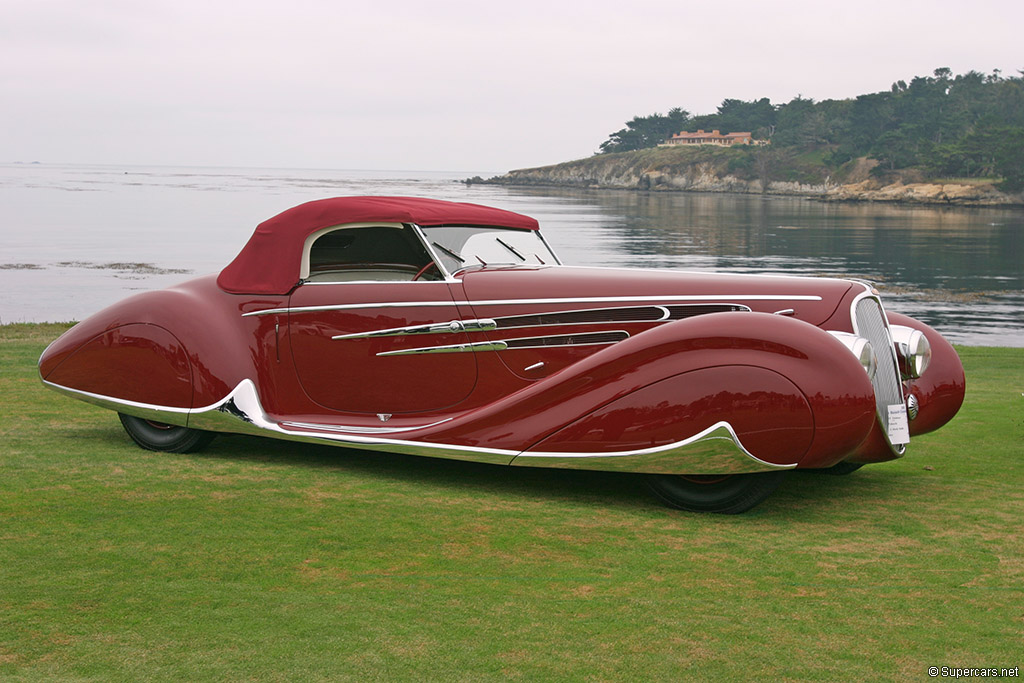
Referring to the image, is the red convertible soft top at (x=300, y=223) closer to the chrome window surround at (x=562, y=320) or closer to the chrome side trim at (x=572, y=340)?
the chrome window surround at (x=562, y=320)

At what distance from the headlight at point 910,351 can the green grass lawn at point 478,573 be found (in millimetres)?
783

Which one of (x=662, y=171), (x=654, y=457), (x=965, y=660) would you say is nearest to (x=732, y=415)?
(x=654, y=457)

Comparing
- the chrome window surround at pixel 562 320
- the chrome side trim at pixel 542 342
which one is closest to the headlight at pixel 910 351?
the chrome window surround at pixel 562 320

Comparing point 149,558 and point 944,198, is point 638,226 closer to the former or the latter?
point 944,198

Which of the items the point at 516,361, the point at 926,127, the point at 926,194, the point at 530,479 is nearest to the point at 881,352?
the point at 516,361

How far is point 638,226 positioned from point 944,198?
183 ft

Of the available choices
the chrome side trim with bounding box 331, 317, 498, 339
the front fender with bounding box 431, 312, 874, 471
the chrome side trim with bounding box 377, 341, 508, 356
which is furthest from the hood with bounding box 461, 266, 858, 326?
the front fender with bounding box 431, 312, 874, 471

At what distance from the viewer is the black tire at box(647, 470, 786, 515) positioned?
18.6 feet

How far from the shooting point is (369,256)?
277 inches

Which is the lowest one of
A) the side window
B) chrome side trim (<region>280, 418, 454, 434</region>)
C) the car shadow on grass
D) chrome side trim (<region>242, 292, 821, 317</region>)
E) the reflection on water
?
the reflection on water

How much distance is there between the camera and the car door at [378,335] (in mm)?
6430

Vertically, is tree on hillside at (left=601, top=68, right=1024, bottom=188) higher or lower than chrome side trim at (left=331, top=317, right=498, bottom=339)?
higher

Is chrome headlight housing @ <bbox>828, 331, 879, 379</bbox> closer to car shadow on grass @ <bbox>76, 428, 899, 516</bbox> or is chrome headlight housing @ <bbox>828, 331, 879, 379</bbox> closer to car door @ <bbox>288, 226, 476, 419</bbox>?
car shadow on grass @ <bbox>76, 428, 899, 516</bbox>

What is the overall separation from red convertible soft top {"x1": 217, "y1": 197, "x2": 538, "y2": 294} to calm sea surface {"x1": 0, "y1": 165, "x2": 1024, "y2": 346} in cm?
2092
